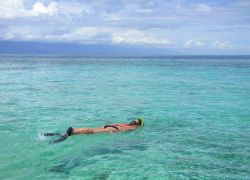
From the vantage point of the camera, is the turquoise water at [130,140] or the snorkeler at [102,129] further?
the snorkeler at [102,129]

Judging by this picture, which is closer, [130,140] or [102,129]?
[130,140]

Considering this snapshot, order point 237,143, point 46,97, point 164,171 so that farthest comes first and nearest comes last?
1. point 46,97
2. point 237,143
3. point 164,171

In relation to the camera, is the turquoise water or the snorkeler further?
the snorkeler

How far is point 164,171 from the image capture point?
11.7 m

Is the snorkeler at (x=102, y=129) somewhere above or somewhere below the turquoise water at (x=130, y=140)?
above

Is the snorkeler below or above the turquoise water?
above

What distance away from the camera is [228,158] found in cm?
1284

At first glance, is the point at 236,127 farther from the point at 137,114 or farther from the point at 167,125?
the point at 137,114

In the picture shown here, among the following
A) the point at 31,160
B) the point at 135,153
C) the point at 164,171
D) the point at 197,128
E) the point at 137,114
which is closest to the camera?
the point at 164,171

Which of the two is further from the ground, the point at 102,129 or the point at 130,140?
the point at 102,129

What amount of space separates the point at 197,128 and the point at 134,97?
449 inches

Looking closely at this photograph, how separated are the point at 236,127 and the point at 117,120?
249 inches

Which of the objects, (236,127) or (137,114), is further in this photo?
(137,114)

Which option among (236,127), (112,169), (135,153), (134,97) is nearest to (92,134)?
(135,153)
